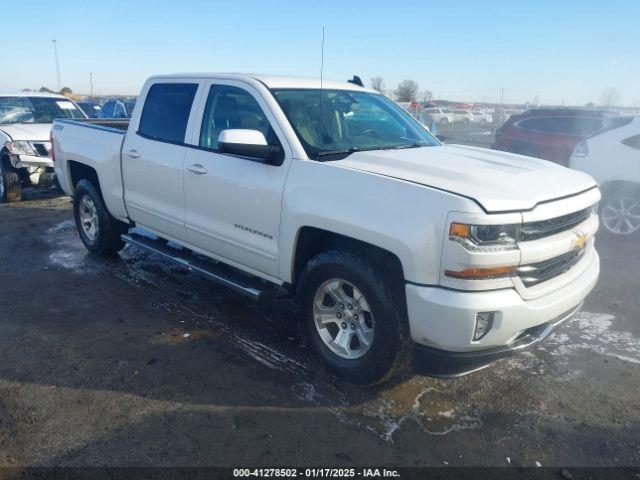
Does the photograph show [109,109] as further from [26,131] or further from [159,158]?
[159,158]

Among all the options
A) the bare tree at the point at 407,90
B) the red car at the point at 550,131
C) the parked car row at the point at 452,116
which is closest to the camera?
the red car at the point at 550,131

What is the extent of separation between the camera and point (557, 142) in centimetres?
968

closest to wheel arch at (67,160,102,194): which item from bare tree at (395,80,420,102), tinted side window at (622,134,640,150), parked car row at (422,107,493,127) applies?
tinted side window at (622,134,640,150)

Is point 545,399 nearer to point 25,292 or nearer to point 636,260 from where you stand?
point 636,260

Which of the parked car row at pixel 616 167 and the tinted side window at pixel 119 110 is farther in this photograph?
the tinted side window at pixel 119 110

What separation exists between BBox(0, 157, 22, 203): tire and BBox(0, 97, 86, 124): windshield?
44.2 inches

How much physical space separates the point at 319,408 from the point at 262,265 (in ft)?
3.82

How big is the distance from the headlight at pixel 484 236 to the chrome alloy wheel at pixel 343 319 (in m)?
0.79

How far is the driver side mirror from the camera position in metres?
3.41

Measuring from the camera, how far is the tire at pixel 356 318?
3.08 m

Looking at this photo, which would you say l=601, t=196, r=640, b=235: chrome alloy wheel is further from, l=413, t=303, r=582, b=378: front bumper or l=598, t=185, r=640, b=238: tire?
l=413, t=303, r=582, b=378: front bumper

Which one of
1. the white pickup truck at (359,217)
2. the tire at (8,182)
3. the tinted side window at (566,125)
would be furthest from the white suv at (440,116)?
the white pickup truck at (359,217)

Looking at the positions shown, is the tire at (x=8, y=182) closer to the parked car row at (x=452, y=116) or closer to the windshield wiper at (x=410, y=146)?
the windshield wiper at (x=410, y=146)

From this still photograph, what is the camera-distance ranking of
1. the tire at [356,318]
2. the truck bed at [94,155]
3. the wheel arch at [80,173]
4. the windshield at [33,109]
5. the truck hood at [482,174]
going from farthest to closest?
the windshield at [33,109]
the wheel arch at [80,173]
the truck bed at [94,155]
the tire at [356,318]
the truck hood at [482,174]
